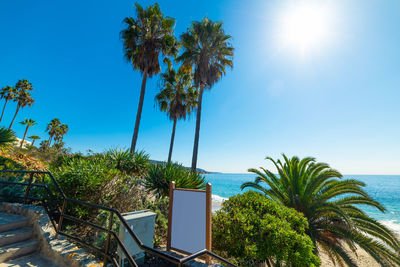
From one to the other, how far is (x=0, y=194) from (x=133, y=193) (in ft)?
12.2

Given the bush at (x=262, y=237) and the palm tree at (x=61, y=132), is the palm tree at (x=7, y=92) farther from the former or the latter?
the bush at (x=262, y=237)

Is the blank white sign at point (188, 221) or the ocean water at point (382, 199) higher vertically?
the blank white sign at point (188, 221)

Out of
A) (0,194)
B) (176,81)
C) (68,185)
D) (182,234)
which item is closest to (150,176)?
(68,185)

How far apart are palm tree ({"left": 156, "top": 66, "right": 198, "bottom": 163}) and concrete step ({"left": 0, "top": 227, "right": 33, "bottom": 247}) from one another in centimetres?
1568

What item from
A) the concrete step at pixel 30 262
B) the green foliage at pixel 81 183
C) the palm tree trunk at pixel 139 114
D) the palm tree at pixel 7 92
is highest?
the palm tree at pixel 7 92

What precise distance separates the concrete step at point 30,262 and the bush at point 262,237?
366cm

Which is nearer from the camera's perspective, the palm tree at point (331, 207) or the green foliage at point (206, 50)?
the palm tree at point (331, 207)

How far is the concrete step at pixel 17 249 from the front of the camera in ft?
11.3

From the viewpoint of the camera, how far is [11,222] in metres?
4.23

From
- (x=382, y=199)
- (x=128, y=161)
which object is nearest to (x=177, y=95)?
(x=128, y=161)

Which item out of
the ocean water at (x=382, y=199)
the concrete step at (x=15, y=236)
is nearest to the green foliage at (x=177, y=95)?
the ocean water at (x=382, y=199)

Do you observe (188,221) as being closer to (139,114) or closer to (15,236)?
(15,236)

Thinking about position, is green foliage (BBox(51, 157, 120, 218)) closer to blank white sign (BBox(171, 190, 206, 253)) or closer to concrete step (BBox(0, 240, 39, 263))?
concrete step (BBox(0, 240, 39, 263))

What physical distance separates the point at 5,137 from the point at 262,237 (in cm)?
1167
